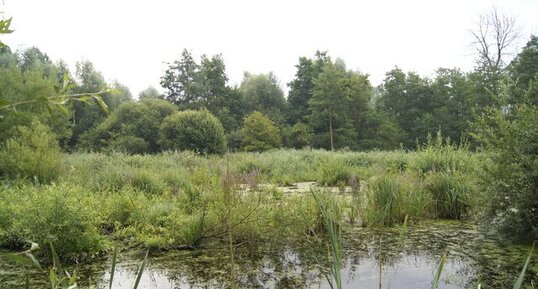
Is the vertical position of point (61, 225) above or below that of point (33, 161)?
below

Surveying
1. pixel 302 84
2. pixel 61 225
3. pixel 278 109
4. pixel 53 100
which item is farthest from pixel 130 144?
pixel 53 100

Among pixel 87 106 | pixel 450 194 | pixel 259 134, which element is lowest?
pixel 450 194

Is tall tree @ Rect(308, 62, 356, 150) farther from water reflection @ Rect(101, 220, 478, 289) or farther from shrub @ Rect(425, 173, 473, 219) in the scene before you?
water reflection @ Rect(101, 220, 478, 289)

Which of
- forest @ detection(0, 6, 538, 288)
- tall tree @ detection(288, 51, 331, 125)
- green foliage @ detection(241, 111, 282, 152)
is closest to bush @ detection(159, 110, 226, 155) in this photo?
green foliage @ detection(241, 111, 282, 152)

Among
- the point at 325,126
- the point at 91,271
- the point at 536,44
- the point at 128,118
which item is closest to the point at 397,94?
the point at 325,126

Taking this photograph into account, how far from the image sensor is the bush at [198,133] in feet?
66.2

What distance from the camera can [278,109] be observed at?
32812 millimetres

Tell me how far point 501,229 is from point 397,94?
27451mm

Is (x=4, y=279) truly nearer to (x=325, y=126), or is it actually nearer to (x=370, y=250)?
(x=370, y=250)

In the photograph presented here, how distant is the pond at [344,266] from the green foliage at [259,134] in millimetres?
21178

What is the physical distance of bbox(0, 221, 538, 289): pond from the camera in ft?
11.3

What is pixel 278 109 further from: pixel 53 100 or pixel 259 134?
pixel 53 100

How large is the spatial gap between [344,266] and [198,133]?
16.7 m

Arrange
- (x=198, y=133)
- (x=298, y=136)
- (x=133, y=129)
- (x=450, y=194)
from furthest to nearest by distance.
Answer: (x=298, y=136) < (x=133, y=129) < (x=198, y=133) < (x=450, y=194)
